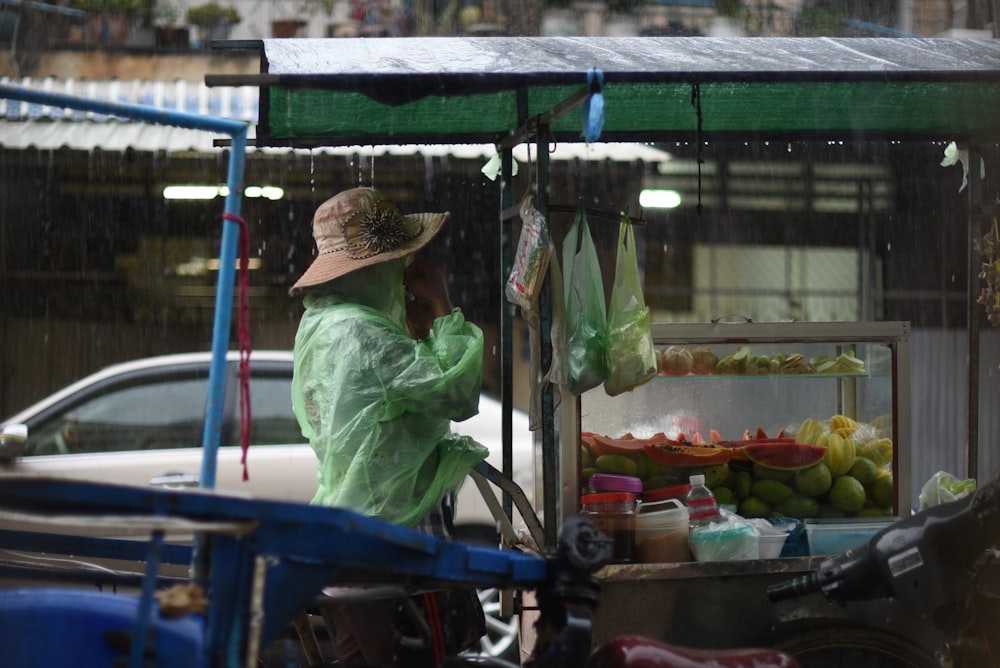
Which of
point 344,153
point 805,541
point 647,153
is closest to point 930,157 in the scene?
point 647,153

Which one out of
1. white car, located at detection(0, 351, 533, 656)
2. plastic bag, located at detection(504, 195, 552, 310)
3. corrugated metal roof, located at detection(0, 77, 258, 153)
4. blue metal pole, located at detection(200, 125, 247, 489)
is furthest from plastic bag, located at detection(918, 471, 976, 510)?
corrugated metal roof, located at detection(0, 77, 258, 153)

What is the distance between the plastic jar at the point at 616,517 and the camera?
341 centimetres

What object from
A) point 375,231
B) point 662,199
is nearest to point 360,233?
point 375,231

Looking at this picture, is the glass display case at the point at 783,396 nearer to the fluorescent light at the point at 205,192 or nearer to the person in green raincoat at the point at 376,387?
the person in green raincoat at the point at 376,387

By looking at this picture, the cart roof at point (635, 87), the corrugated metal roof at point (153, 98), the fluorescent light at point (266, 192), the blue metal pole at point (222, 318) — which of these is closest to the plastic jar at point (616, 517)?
the cart roof at point (635, 87)

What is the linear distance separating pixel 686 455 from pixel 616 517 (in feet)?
1.49

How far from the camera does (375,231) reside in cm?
329

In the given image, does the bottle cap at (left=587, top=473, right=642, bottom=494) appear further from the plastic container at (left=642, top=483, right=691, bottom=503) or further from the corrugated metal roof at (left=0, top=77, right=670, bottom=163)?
the corrugated metal roof at (left=0, top=77, right=670, bottom=163)

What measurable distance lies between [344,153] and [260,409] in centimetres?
295

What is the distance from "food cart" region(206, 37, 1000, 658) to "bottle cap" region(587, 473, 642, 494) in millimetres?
71

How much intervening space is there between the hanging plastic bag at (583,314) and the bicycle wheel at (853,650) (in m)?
1.03

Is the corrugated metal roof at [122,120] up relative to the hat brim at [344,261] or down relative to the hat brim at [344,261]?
up

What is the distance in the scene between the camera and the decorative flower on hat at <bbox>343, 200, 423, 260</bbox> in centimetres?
325

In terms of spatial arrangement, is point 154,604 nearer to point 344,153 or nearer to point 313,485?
point 313,485
